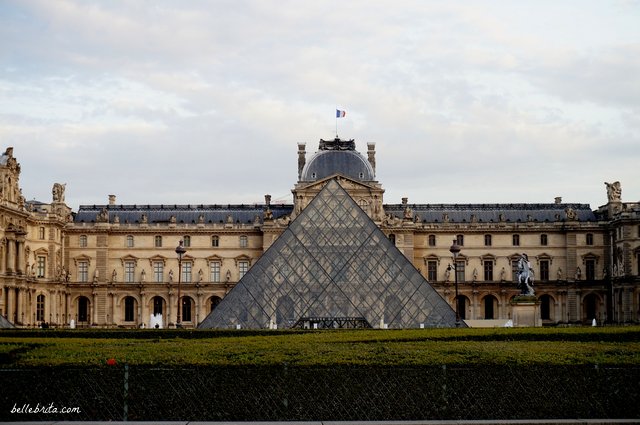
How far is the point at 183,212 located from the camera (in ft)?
269

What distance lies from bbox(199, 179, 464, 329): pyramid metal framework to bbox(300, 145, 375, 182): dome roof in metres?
33.2

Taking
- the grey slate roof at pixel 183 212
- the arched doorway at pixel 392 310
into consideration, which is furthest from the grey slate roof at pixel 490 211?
the arched doorway at pixel 392 310

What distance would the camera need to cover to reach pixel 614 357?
16.1m

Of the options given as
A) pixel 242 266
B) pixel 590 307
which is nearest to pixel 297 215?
pixel 242 266

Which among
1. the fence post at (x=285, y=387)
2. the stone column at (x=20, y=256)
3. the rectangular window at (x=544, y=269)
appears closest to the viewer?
the fence post at (x=285, y=387)

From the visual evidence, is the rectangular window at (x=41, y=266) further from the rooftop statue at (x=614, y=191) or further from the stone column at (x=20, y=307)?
the rooftop statue at (x=614, y=191)

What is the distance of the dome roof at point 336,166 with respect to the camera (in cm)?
7856

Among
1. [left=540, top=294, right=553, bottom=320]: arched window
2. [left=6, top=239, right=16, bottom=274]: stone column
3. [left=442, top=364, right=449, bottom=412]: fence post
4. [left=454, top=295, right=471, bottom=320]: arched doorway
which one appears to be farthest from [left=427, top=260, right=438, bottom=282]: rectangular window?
[left=442, top=364, right=449, bottom=412]: fence post

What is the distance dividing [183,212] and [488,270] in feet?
83.5

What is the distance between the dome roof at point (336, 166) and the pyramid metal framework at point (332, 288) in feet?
109

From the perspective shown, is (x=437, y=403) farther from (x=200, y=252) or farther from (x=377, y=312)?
(x=200, y=252)

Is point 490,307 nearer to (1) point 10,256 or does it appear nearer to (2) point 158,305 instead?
(2) point 158,305

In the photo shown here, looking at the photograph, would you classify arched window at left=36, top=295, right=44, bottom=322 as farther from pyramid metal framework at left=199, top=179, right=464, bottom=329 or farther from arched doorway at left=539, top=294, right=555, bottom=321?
arched doorway at left=539, top=294, right=555, bottom=321

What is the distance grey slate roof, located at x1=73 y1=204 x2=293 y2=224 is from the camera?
8088 cm
